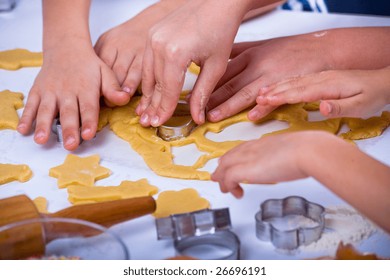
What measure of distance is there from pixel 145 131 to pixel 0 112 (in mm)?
249

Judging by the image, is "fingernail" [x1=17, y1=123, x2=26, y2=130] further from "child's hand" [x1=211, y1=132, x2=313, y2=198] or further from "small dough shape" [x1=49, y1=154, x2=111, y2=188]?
"child's hand" [x1=211, y1=132, x2=313, y2=198]

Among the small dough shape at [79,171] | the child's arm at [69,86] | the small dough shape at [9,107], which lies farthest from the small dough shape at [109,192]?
the small dough shape at [9,107]

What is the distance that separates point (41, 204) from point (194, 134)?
0.26 metres

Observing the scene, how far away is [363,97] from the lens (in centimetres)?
89

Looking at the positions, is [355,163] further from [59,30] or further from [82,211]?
[59,30]

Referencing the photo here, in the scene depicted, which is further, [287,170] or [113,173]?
[113,173]

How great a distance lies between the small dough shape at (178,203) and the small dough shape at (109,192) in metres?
0.03

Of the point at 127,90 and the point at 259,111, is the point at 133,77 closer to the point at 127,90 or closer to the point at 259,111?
the point at 127,90

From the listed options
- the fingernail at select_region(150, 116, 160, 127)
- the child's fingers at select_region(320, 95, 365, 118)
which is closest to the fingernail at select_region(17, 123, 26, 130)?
the fingernail at select_region(150, 116, 160, 127)

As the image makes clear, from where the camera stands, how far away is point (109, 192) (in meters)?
0.82

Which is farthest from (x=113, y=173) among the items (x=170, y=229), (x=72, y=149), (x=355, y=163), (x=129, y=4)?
(x=129, y=4)

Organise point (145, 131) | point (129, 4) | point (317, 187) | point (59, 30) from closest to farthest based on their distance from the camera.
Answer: point (317, 187)
point (145, 131)
point (59, 30)
point (129, 4)

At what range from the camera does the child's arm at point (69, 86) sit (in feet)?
3.12

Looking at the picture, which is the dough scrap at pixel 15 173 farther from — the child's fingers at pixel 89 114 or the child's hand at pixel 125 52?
the child's hand at pixel 125 52
